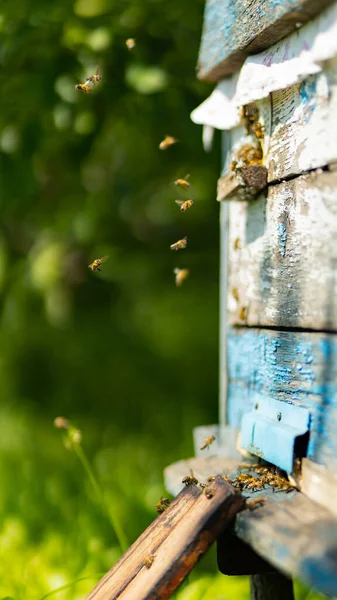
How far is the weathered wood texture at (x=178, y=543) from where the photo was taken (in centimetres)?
160

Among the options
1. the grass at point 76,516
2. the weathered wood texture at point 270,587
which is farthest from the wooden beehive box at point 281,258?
the grass at point 76,516

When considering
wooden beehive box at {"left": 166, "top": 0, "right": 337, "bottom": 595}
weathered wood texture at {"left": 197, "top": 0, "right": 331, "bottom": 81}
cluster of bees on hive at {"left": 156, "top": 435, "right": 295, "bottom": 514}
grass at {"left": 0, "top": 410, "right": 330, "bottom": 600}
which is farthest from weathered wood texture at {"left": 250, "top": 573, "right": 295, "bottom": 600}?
weathered wood texture at {"left": 197, "top": 0, "right": 331, "bottom": 81}

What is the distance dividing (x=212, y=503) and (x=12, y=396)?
5.78 m

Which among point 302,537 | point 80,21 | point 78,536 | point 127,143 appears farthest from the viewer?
point 127,143

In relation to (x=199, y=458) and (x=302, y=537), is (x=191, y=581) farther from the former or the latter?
(x=302, y=537)

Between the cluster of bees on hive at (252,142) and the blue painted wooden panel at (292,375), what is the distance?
0.50m

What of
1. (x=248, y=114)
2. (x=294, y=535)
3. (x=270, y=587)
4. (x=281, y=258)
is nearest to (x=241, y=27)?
(x=248, y=114)

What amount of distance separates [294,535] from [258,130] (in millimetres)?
1175

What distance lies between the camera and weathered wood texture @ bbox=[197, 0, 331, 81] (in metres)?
1.69

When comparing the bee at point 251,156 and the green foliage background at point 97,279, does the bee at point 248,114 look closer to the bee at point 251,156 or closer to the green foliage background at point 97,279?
the bee at point 251,156

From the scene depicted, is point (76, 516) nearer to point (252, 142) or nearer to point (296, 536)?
point (252, 142)

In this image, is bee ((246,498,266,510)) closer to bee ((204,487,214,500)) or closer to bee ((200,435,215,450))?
bee ((204,487,214,500))

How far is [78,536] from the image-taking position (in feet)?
12.0

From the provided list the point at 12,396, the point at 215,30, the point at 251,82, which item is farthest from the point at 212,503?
the point at 12,396
